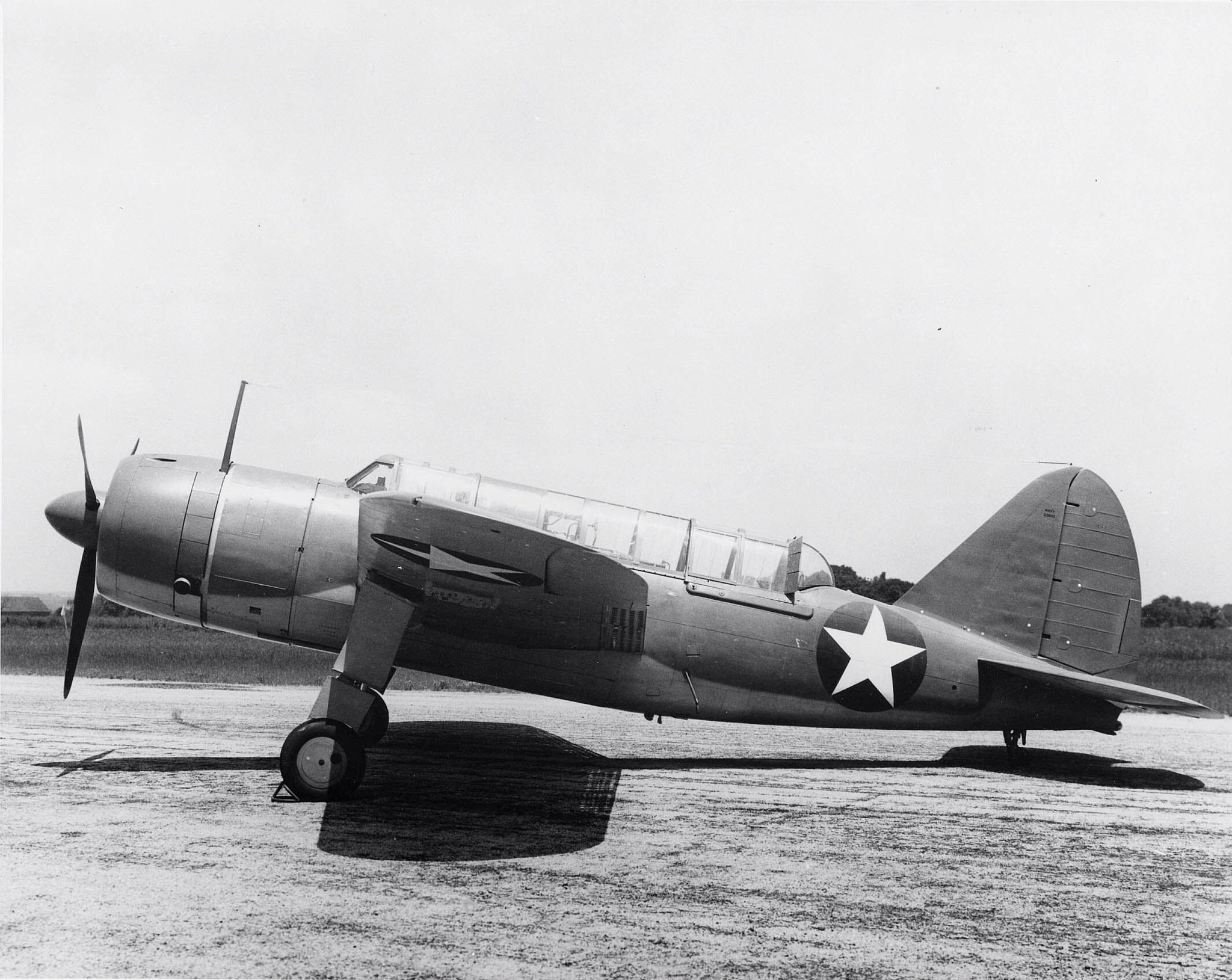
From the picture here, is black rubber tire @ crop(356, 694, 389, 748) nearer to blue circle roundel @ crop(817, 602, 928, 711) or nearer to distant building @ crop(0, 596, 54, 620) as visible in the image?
blue circle roundel @ crop(817, 602, 928, 711)

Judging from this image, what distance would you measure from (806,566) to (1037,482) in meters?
3.04

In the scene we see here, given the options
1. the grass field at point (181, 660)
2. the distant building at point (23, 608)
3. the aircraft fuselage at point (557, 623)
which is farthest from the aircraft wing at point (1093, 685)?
the distant building at point (23, 608)

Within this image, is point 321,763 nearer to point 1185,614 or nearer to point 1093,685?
point 1093,685

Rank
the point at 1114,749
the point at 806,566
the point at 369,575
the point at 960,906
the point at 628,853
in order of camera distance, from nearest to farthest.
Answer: the point at 960,906, the point at 628,853, the point at 369,575, the point at 806,566, the point at 1114,749

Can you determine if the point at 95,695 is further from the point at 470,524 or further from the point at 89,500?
the point at 470,524

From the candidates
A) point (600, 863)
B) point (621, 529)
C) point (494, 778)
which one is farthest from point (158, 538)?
point (600, 863)

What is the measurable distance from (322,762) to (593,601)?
2.54m

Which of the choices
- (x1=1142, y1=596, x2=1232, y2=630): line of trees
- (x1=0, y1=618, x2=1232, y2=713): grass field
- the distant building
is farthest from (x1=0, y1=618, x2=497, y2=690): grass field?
(x1=1142, y1=596, x2=1232, y2=630): line of trees

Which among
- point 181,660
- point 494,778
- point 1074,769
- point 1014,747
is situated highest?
point 1014,747

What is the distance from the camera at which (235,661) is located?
67.9 ft

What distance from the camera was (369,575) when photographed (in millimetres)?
6730

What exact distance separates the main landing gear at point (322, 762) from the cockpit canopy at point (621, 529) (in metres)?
2.08

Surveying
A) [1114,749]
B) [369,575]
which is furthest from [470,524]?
[1114,749]

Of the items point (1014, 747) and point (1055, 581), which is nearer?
point (1055, 581)
